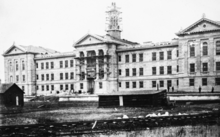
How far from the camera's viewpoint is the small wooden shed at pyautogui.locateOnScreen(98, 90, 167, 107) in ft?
108

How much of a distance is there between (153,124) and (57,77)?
44.8 meters

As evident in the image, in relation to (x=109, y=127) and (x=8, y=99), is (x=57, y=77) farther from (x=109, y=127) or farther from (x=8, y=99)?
(x=109, y=127)

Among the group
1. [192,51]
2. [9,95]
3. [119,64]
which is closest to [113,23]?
[119,64]

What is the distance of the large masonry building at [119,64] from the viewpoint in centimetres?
4216

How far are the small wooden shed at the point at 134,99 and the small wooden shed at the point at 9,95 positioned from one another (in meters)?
10.9

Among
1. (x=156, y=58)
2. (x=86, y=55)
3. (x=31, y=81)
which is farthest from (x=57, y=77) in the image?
(x=156, y=58)

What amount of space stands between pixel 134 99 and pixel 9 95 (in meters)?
15.4

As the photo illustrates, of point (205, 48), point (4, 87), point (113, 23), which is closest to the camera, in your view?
point (4, 87)

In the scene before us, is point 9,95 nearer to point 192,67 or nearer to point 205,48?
point 192,67

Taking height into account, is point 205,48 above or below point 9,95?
above

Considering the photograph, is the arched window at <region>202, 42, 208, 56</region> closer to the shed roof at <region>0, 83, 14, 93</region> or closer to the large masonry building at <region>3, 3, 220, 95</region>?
the large masonry building at <region>3, 3, 220, 95</region>

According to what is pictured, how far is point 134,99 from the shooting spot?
1334 inches

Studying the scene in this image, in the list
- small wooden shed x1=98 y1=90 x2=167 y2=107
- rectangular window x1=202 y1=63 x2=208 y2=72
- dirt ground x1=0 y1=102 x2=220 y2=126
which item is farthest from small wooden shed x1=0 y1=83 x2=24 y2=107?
rectangular window x1=202 y1=63 x2=208 y2=72

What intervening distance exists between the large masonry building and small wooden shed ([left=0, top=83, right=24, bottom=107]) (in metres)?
16.4
